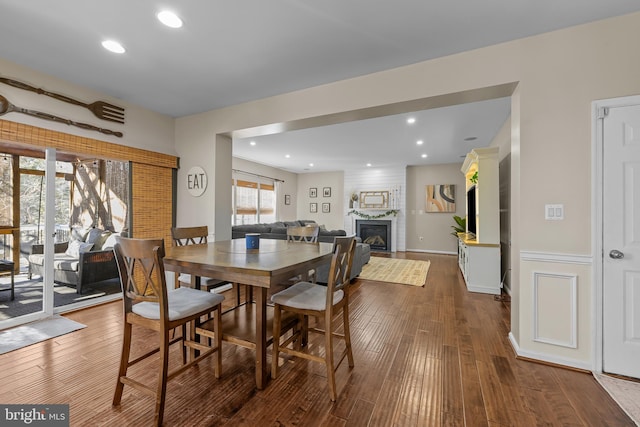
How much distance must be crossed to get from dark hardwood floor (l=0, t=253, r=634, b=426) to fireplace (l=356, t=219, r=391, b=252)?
17.4ft

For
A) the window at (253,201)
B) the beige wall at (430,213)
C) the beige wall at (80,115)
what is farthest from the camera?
the beige wall at (430,213)

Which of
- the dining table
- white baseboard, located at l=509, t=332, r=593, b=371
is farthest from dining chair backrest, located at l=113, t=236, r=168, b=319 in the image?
white baseboard, located at l=509, t=332, r=593, b=371

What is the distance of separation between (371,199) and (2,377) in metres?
7.68

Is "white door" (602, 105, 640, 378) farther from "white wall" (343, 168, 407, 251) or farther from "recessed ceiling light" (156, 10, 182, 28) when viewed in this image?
"white wall" (343, 168, 407, 251)

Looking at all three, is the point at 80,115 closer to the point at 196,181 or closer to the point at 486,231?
the point at 196,181

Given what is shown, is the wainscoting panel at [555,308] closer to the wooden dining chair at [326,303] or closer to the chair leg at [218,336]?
the wooden dining chair at [326,303]

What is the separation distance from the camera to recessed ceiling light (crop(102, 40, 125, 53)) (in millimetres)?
2236

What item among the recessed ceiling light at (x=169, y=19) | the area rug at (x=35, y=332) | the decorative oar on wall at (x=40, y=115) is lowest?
the area rug at (x=35, y=332)

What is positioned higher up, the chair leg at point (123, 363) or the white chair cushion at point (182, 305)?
the white chair cushion at point (182, 305)

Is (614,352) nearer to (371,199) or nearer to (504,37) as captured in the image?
(504,37)

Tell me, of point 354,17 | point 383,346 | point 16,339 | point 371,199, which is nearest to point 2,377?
point 16,339

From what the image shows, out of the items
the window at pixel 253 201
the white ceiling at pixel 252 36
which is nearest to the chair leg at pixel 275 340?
the white ceiling at pixel 252 36

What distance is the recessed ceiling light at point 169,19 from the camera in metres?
1.91

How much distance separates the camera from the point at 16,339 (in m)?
2.39
